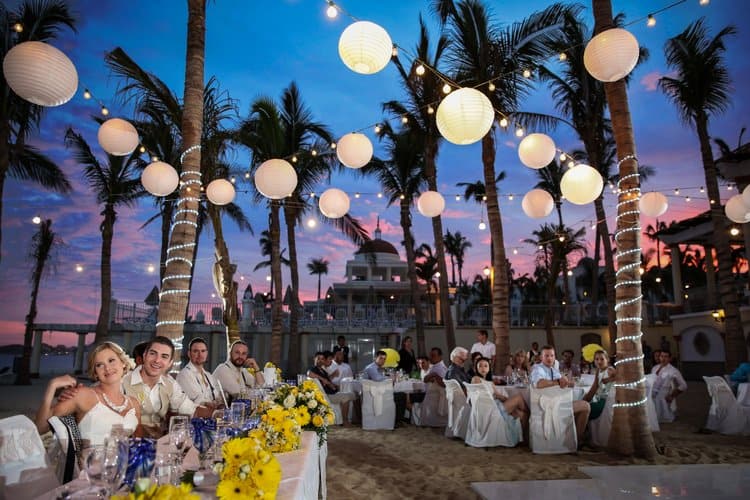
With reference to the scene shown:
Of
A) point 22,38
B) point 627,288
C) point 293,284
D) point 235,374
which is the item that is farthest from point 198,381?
point 293,284

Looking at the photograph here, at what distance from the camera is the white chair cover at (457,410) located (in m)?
8.08

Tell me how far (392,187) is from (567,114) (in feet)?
22.2

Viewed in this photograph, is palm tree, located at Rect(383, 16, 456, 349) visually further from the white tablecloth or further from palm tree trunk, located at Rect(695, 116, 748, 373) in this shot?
the white tablecloth

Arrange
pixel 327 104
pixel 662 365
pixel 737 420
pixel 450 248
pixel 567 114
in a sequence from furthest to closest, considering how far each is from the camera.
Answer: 1. pixel 450 248
2. pixel 327 104
3. pixel 567 114
4. pixel 662 365
5. pixel 737 420

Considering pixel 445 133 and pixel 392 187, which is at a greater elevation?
pixel 392 187

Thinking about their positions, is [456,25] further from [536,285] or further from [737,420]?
[536,285]

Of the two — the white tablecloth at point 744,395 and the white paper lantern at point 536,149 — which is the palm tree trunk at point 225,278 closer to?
the white paper lantern at point 536,149

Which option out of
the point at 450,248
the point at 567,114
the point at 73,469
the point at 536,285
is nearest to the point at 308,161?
the point at 567,114

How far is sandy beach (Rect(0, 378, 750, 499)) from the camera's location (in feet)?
17.1

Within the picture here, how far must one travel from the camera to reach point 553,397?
6.93 metres

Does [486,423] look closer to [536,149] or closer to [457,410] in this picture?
[457,410]

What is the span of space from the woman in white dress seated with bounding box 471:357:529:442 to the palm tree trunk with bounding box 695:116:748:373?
23.6ft

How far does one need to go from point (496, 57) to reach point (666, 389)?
7.83 metres

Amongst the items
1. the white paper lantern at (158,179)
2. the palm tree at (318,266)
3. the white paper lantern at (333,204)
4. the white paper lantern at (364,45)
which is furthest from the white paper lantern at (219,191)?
the palm tree at (318,266)
